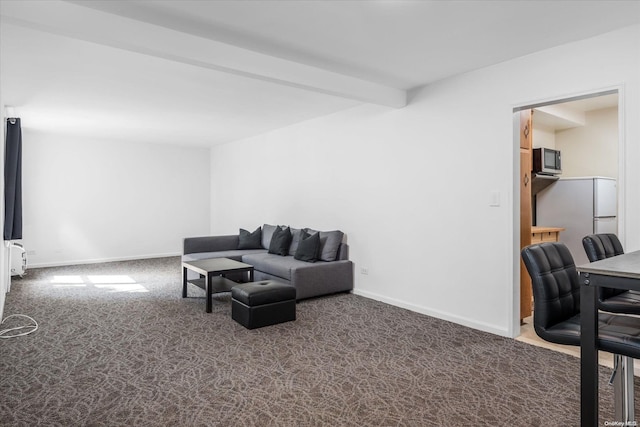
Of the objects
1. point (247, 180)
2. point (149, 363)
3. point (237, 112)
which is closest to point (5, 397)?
point (149, 363)

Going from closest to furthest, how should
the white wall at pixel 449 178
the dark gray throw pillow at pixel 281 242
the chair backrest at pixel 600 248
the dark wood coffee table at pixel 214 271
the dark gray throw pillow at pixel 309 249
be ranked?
the chair backrest at pixel 600 248, the white wall at pixel 449 178, the dark wood coffee table at pixel 214 271, the dark gray throw pillow at pixel 309 249, the dark gray throw pillow at pixel 281 242

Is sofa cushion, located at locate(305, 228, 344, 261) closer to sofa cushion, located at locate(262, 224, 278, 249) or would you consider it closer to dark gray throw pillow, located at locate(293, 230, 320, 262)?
dark gray throw pillow, located at locate(293, 230, 320, 262)

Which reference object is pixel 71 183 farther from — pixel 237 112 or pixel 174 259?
pixel 237 112

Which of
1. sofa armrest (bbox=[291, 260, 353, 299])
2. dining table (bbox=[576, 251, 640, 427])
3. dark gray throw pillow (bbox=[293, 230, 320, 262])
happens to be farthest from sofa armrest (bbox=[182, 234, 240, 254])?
dining table (bbox=[576, 251, 640, 427])

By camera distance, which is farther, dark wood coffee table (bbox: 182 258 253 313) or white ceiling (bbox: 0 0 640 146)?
dark wood coffee table (bbox: 182 258 253 313)

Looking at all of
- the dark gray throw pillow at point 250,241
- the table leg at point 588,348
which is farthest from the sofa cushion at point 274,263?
the table leg at point 588,348

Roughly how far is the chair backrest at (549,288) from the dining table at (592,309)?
4.0 inches

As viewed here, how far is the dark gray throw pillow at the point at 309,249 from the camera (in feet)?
16.9

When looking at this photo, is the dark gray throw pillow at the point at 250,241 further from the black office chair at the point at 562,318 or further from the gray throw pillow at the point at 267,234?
the black office chair at the point at 562,318

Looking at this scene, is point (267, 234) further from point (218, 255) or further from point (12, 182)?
point (12, 182)

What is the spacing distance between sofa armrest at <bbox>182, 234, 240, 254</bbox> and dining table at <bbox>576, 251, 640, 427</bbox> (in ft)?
17.9

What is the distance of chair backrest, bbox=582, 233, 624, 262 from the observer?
2584 millimetres

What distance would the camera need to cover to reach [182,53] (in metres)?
2.96

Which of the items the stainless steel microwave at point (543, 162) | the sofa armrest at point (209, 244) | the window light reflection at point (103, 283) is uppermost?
the stainless steel microwave at point (543, 162)
